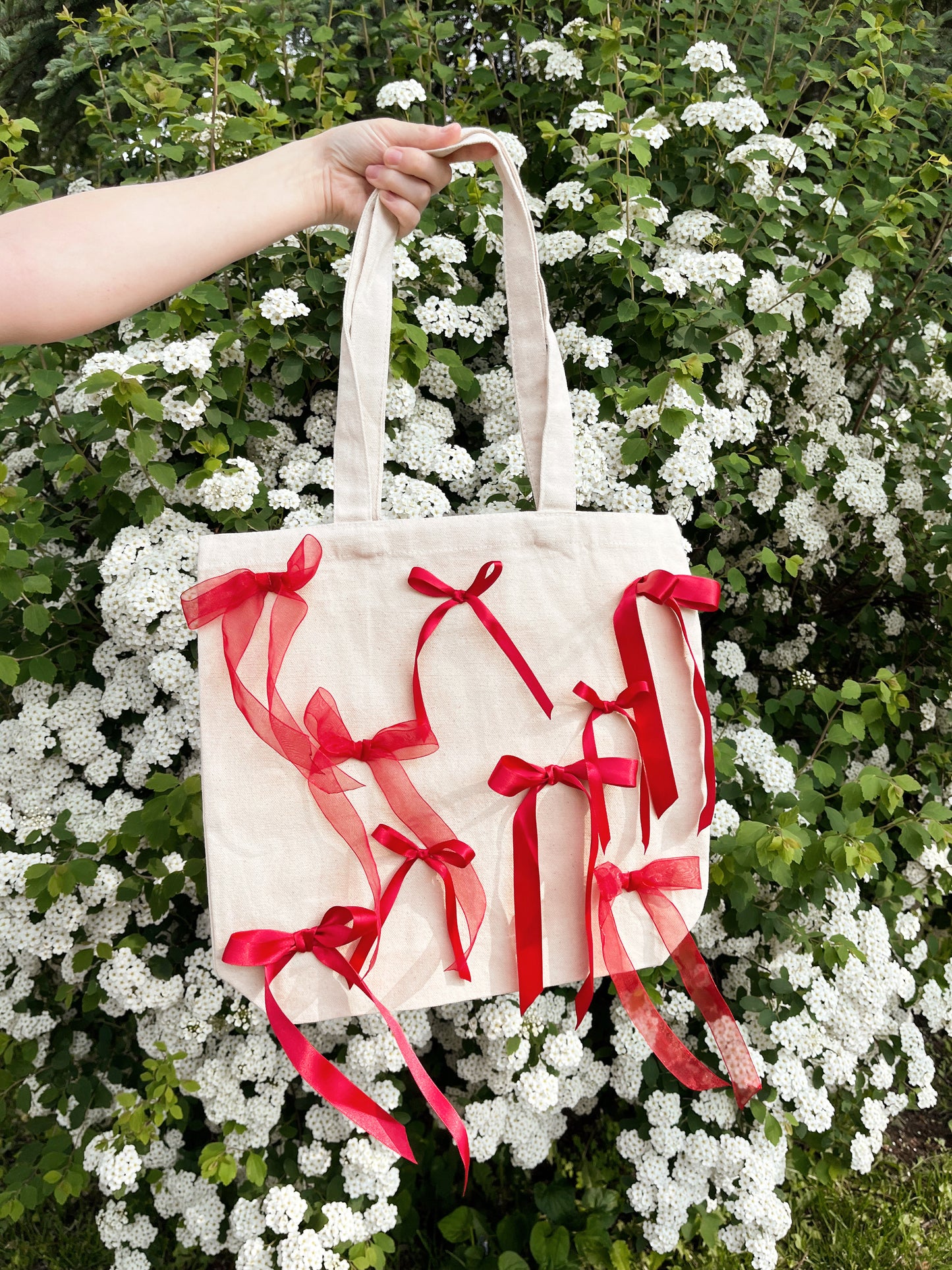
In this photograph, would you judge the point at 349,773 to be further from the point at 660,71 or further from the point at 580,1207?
the point at 660,71

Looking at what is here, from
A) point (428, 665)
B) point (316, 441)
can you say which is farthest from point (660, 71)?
point (428, 665)

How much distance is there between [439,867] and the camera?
0.97 meters

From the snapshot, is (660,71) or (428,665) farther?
(660,71)

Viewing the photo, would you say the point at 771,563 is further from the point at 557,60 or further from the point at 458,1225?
the point at 458,1225

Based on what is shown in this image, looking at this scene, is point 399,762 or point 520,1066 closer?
point 399,762

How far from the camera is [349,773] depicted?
960mm

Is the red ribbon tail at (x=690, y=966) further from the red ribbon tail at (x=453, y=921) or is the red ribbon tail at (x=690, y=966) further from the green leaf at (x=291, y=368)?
the green leaf at (x=291, y=368)

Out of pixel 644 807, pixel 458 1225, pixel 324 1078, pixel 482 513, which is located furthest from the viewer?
pixel 458 1225

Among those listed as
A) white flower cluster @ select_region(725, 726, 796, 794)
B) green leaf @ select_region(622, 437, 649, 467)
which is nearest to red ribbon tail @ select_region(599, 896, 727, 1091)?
white flower cluster @ select_region(725, 726, 796, 794)

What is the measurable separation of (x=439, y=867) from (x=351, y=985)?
0.52 ft

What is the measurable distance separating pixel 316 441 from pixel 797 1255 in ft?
6.58

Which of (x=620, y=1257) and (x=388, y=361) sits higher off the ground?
(x=388, y=361)

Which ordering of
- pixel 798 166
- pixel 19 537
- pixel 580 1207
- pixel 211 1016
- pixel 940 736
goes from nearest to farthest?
1. pixel 19 537
2. pixel 211 1016
3. pixel 798 166
4. pixel 580 1207
5. pixel 940 736

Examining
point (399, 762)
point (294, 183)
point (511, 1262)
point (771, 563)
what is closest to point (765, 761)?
point (771, 563)
